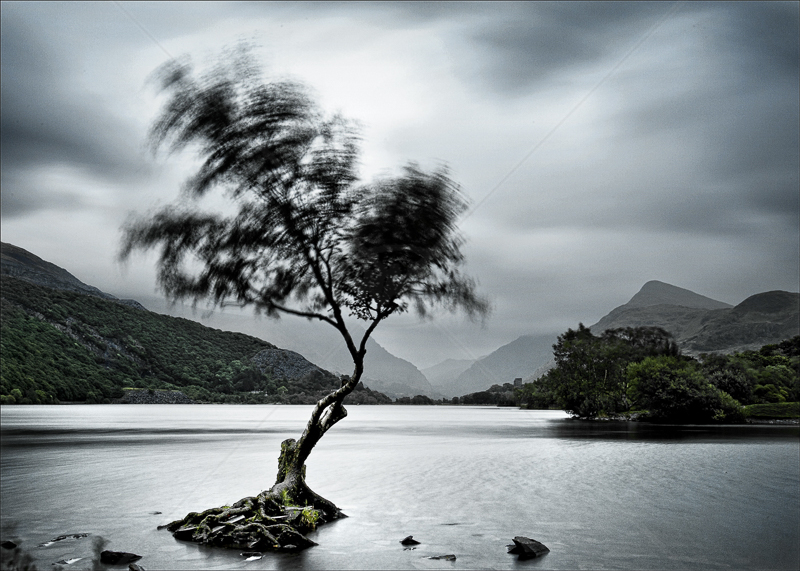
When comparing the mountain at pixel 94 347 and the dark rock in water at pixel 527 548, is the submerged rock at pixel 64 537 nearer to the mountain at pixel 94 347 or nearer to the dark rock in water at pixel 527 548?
the dark rock in water at pixel 527 548

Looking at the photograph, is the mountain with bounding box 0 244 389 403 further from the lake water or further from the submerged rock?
the submerged rock

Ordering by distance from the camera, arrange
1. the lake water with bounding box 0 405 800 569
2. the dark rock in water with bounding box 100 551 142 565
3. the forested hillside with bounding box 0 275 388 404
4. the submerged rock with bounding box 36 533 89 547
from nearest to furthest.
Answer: the dark rock in water with bounding box 100 551 142 565 < the lake water with bounding box 0 405 800 569 < the submerged rock with bounding box 36 533 89 547 < the forested hillside with bounding box 0 275 388 404

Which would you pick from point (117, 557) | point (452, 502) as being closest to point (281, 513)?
point (117, 557)

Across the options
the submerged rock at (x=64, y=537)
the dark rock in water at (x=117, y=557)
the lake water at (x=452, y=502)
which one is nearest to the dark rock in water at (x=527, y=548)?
the lake water at (x=452, y=502)

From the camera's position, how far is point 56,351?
6029 inches

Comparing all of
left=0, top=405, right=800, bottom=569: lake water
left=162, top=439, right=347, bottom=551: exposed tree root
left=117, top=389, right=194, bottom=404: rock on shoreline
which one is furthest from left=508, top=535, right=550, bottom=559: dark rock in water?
left=117, top=389, right=194, bottom=404: rock on shoreline

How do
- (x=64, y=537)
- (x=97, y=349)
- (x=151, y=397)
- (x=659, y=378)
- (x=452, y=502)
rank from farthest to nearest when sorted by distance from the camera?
(x=151, y=397) < (x=97, y=349) < (x=659, y=378) < (x=452, y=502) < (x=64, y=537)

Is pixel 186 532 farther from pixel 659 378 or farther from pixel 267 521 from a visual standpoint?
pixel 659 378

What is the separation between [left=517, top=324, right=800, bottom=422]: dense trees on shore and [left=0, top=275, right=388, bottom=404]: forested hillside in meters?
88.0

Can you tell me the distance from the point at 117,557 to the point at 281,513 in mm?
3994

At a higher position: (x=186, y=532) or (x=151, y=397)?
(x=151, y=397)

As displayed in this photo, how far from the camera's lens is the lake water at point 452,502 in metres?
17.3

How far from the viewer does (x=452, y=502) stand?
27000 mm

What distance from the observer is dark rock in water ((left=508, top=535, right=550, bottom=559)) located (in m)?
17.4
